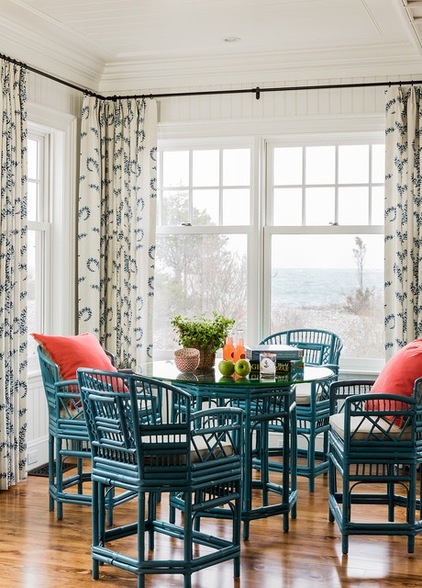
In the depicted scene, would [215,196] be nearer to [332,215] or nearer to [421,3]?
[332,215]

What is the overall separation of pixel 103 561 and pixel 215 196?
3300 mm

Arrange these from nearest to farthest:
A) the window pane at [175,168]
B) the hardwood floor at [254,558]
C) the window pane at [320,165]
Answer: the hardwood floor at [254,558]
the window pane at [320,165]
the window pane at [175,168]

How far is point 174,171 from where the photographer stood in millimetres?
6121

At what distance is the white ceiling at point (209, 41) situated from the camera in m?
4.66

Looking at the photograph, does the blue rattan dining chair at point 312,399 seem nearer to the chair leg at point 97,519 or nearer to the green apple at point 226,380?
the green apple at point 226,380

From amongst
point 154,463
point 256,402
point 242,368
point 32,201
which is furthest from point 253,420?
point 32,201

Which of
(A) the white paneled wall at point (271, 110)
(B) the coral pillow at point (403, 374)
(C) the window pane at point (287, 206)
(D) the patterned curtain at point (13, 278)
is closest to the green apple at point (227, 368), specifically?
(B) the coral pillow at point (403, 374)

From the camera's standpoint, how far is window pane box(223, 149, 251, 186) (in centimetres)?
595

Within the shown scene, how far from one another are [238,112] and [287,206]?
80 cm

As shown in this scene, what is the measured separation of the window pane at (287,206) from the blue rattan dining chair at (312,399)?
87 cm

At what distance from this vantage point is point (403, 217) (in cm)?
538

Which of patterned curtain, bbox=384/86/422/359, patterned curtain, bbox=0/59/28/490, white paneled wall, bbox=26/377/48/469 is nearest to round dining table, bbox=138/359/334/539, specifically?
patterned curtain, bbox=0/59/28/490

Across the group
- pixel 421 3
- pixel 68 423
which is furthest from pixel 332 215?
pixel 68 423

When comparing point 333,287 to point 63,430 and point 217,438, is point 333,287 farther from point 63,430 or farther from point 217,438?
point 217,438
